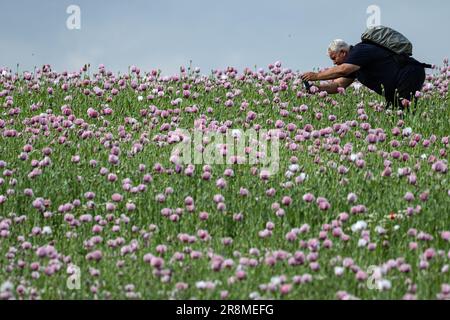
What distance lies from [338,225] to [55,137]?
5137 mm

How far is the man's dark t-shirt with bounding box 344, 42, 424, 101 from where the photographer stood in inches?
563

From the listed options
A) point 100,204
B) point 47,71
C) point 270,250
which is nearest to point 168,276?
point 270,250

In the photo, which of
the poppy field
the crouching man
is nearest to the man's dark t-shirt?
the crouching man

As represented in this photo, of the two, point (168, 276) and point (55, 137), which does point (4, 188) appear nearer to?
point (55, 137)

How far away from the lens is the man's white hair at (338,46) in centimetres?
1477

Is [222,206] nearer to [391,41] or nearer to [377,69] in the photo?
[377,69]

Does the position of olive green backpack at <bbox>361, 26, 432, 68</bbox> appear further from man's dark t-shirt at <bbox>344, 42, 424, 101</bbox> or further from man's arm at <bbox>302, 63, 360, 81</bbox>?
man's arm at <bbox>302, 63, 360, 81</bbox>

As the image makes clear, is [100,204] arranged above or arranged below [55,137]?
below

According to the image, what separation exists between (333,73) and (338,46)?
2.94 feet

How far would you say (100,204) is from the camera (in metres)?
8.95

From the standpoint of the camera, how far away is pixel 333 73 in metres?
14.0

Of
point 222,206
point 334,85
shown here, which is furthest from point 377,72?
point 222,206
